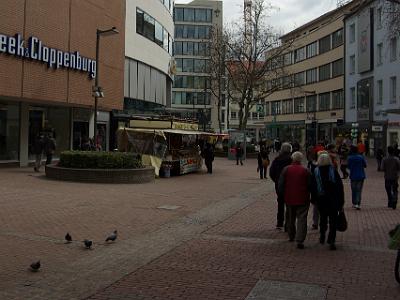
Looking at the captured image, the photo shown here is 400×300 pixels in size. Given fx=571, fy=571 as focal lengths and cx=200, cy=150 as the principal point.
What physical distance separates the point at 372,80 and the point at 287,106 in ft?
117

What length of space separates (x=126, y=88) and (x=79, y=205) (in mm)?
24914

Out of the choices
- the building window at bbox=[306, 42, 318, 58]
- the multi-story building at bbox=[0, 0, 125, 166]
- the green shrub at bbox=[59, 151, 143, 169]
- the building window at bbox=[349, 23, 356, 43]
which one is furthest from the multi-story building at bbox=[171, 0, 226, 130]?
Result: the green shrub at bbox=[59, 151, 143, 169]

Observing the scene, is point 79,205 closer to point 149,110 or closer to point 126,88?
point 126,88

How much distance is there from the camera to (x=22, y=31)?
22922 mm

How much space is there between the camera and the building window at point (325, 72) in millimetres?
69000

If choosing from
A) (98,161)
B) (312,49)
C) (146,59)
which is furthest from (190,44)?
(98,161)

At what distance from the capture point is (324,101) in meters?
71.4

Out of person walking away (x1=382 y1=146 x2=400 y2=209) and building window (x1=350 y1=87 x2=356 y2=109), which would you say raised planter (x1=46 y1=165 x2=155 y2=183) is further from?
building window (x1=350 y1=87 x2=356 y2=109)

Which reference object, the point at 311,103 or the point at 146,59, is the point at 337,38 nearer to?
the point at 311,103

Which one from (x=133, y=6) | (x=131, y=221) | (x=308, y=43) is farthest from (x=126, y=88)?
(x=308, y=43)

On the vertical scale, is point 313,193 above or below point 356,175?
below

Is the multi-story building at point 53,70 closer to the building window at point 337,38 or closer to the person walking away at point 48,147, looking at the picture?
the person walking away at point 48,147

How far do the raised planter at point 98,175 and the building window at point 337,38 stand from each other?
49.1 meters

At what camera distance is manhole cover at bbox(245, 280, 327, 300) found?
648 cm
